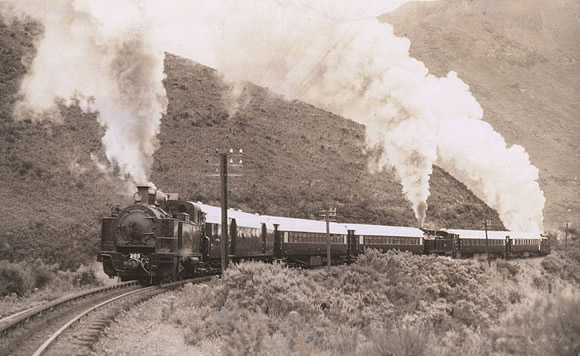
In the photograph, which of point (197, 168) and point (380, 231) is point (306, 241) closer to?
point (380, 231)

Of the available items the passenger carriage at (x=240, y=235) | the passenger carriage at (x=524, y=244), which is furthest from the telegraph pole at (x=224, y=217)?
the passenger carriage at (x=524, y=244)

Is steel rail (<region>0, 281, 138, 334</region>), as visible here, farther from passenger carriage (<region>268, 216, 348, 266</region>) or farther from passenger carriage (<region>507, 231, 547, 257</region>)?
passenger carriage (<region>507, 231, 547, 257</region>)

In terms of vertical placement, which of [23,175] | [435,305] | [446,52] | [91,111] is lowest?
[435,305]

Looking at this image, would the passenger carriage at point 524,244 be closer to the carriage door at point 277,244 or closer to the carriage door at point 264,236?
the carriage door at point 277,244

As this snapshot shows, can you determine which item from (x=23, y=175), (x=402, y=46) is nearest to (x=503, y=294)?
(x=402, y=46)

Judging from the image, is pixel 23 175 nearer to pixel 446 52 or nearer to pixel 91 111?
pixel 91 111

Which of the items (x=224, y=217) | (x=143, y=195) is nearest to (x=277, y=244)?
(x=224, y=217)

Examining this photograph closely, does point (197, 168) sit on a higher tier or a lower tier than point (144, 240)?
higher

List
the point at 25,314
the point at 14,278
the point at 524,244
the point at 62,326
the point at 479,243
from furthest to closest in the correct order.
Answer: the point at 524,244
the point at 479,243
the point at 14,278
the point at 25,314
the point at 62,326
